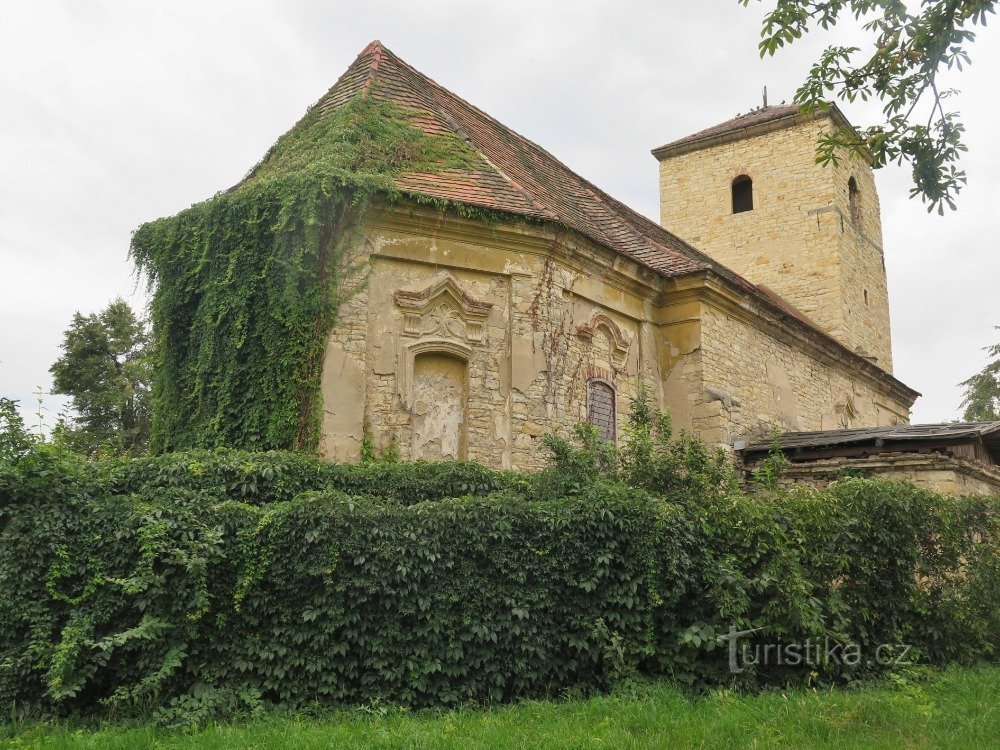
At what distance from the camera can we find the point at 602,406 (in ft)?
50.2

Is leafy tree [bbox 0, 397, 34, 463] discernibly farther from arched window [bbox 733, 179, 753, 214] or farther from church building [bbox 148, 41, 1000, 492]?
arched window [bbox 733, 179, 753, 214]

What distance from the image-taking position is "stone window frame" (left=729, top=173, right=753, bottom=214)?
2967 cm

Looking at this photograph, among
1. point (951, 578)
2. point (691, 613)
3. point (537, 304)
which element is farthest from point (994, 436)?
point (691, 613)

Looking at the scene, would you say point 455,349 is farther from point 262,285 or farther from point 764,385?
point 764,385

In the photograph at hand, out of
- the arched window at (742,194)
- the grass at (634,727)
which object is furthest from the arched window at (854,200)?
the grass at (634,727)

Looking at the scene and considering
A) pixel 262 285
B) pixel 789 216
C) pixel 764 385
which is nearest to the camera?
pixel 262 285

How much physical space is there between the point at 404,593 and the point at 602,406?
745 centimetres

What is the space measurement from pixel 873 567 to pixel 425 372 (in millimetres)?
6732

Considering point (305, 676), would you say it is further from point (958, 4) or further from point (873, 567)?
point (958, 4)

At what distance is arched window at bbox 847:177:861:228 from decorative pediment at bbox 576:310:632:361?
56.0ft

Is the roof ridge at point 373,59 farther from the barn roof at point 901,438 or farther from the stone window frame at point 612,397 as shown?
the barn roof at point 901,438

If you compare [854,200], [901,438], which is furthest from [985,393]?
[901,438]

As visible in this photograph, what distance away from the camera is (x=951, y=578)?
10.3 metres
